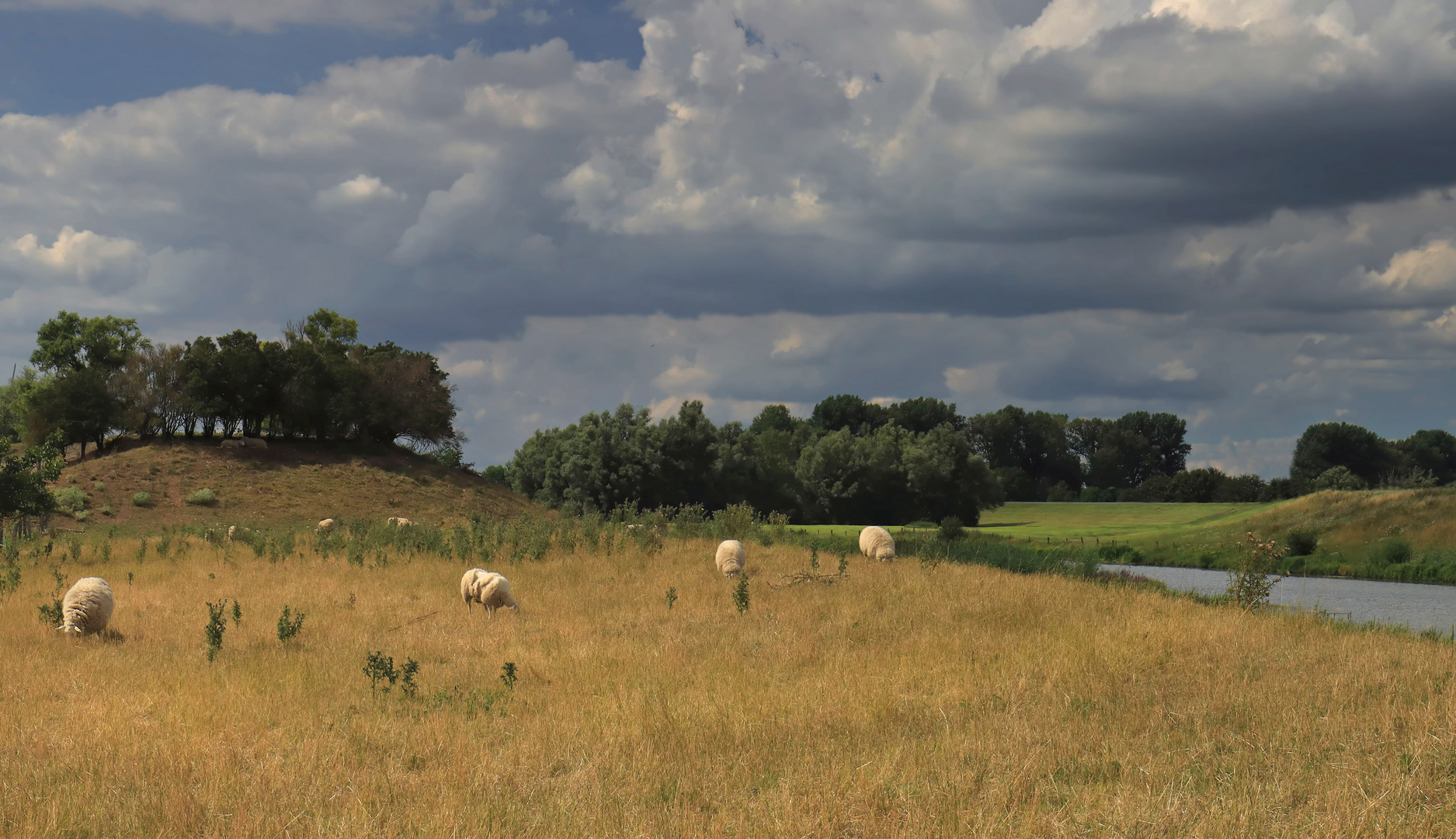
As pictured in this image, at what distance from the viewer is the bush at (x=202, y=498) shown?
185 feet

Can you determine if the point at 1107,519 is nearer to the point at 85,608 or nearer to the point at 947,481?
the point at 947,481

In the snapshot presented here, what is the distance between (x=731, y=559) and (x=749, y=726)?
12369 millimetres

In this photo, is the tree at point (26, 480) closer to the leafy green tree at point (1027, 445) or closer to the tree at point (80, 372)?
the tree at point (80, 372)

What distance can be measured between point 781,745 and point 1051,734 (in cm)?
266

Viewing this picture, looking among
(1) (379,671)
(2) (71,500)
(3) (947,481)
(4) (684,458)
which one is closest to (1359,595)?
(1) (379,671)

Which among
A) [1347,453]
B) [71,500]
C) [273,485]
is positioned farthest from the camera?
[1347,453]

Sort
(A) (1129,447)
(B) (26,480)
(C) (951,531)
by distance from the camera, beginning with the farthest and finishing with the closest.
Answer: (A) (1129,447), (C) (951,531), (B) (26,480)

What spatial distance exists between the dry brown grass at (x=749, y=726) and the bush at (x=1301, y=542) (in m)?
40.9

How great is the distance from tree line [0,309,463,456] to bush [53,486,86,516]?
40.2 feet

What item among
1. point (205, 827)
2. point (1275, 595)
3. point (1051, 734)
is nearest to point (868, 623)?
point (1051, 734)

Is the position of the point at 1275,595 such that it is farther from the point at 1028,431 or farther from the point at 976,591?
the point at 1028,431

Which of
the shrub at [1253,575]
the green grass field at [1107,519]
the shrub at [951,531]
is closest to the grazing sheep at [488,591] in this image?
the shrub at [1253,575]

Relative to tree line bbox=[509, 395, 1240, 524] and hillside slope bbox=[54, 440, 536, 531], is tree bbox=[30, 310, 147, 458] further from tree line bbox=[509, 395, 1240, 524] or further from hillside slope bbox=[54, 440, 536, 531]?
tree line bbox=[509, 395, 1240, 524]

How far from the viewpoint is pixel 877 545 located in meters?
26.9
